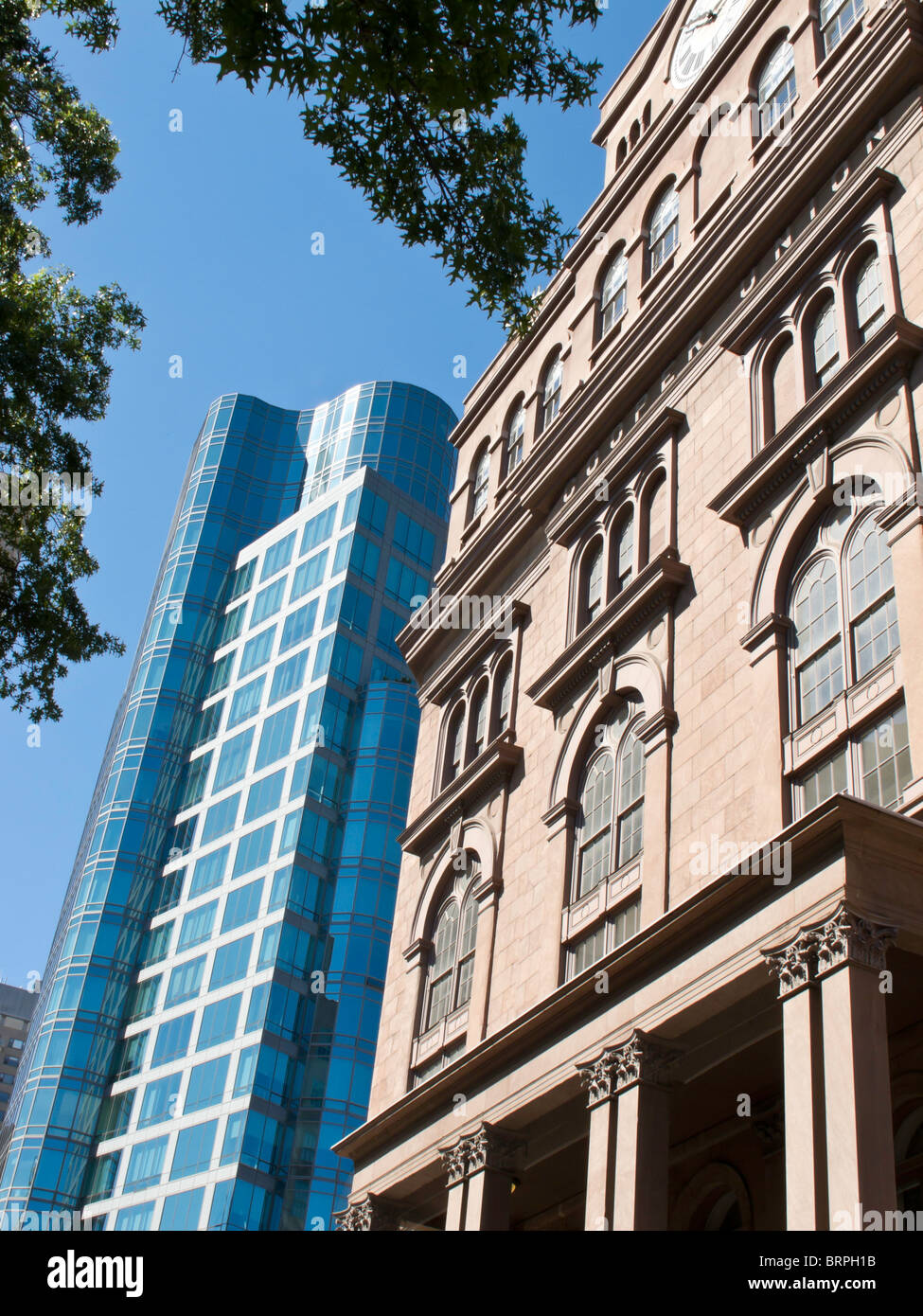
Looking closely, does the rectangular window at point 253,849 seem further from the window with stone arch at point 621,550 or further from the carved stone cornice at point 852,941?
the carved stone cornice at point 852,941

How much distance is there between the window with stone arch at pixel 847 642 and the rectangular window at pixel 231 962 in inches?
2027

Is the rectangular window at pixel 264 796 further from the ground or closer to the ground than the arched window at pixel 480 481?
further from the ground

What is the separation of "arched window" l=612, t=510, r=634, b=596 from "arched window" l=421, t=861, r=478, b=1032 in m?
6.27

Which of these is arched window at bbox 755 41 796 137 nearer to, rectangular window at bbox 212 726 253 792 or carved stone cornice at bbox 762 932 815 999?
carved stone cornice at bbox 762 932 815 999

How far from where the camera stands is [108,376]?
19422 millimetres

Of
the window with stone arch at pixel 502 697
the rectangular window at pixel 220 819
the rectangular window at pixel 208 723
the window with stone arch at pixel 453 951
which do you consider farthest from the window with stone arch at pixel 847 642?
the rectangular window at pixel 208 723

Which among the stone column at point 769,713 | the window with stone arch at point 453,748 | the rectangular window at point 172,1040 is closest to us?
the stone column at point 769,713

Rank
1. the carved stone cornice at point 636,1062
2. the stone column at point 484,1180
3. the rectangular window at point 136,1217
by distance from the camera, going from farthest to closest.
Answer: the rectangular window at point 136,1217
the stone column at point 484,1180
the carved stone cornice at point 636,1062

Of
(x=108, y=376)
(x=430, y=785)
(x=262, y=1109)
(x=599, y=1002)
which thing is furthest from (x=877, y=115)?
(x=262, y=1109)

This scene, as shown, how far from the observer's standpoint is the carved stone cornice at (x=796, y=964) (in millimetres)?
14461

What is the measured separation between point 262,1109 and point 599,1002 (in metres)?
45.5

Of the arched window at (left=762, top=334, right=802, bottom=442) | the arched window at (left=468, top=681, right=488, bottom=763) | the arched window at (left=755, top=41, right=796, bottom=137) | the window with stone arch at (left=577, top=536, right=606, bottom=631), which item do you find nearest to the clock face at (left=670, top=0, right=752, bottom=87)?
the arched window at (left=755, top=41, right=796, bottom=137)

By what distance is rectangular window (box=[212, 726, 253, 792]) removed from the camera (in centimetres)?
7594
